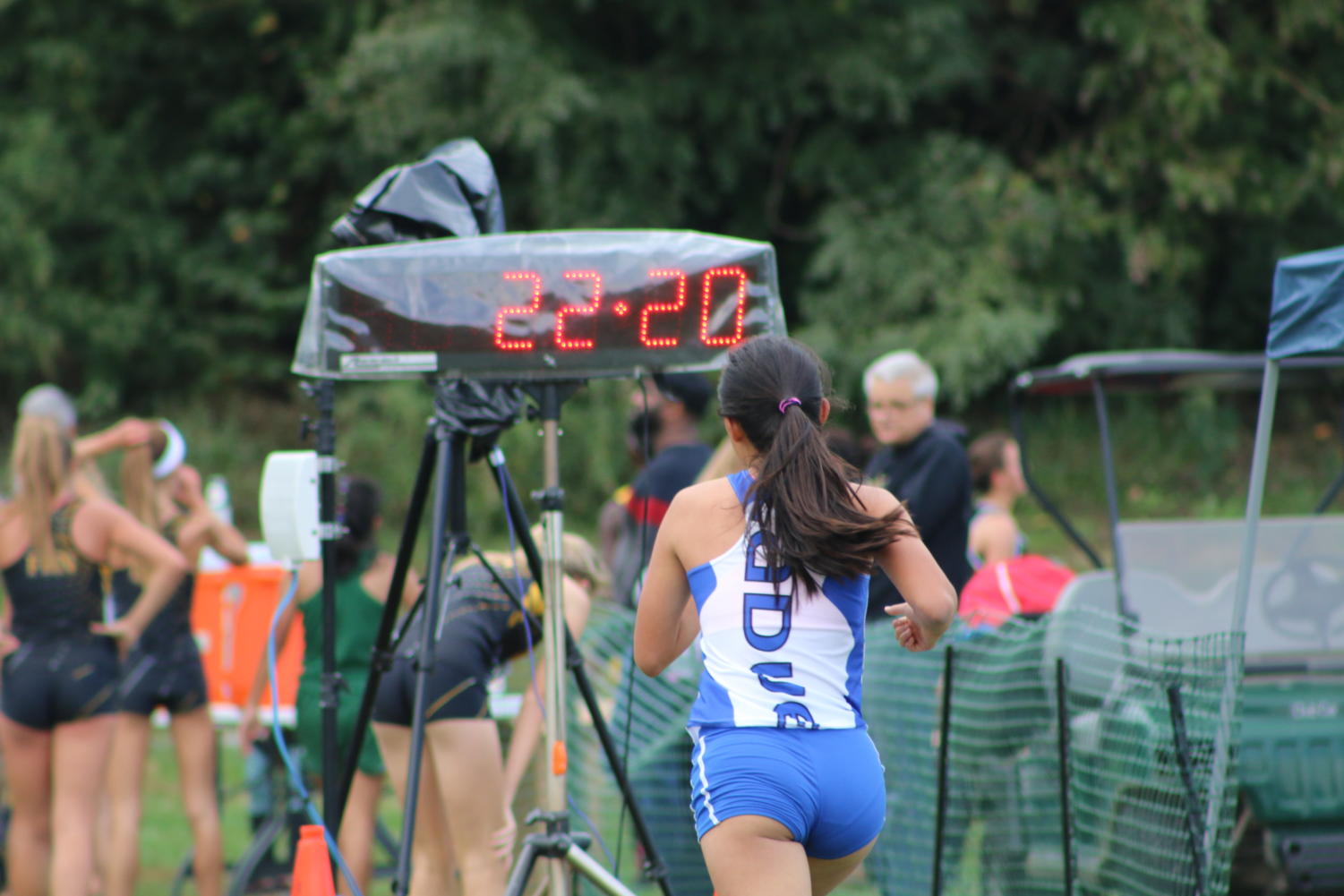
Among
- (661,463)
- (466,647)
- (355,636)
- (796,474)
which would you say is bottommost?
(355,636)

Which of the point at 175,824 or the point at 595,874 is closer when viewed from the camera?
the point at 595,874

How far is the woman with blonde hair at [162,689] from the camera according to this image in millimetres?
5906

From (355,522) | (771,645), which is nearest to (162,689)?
(355,522)

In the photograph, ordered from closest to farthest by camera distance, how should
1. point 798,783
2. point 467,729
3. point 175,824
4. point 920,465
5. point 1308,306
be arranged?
point 798,783 < point 1308,306 < point 467,729 < point 920,465 < point 175,824

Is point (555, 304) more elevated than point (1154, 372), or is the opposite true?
point (555, 304)

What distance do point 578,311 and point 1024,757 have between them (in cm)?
241

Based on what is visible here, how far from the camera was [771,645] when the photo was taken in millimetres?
2977

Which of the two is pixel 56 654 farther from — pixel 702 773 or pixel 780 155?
pixel 780 155

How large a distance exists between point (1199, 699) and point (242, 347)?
46.8ft

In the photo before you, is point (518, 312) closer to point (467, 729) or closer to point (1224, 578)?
point (467, 729)

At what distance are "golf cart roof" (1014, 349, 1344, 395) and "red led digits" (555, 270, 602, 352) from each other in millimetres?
3202

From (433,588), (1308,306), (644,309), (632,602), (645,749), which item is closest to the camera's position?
(644,309)

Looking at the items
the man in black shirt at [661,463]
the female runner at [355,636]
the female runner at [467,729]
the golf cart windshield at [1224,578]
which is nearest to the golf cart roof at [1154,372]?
the golf cart windshield at [1224,578]

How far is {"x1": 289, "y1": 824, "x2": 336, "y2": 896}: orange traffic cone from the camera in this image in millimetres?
3756
